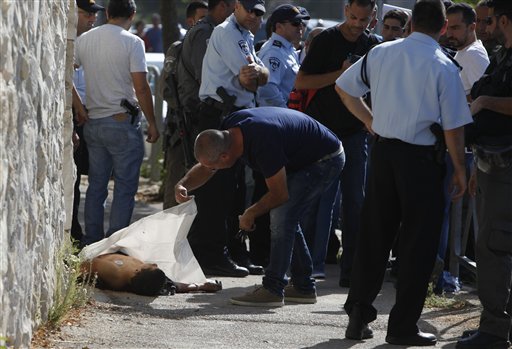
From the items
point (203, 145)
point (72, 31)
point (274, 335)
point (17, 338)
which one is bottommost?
point (274, 335)

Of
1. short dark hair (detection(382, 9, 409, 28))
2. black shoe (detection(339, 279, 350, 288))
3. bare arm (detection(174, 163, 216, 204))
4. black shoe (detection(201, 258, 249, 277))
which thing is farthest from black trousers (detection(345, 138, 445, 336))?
short dark hair (detection(382, 9, 409, 28))

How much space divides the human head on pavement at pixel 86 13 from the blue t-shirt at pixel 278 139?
280 centimetres

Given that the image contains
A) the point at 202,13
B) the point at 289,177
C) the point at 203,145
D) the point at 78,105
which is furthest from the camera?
the point at 202,13

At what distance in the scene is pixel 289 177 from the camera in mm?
7246

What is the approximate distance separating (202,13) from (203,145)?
3.76m

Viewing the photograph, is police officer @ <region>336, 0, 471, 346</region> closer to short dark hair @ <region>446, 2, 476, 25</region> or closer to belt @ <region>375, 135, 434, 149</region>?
belt @ <region>375, 135, 434, 149</region>

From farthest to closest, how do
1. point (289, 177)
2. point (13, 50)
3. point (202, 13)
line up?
point (202, 13) < point (289, 177) < point (13, 50)

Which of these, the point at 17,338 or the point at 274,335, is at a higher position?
the point at 17,338

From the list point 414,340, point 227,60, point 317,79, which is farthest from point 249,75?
point 414,340

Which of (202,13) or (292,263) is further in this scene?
(202,13)

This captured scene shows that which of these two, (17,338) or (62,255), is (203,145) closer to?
(62,255)

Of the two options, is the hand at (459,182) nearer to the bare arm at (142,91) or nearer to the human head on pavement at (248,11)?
the human head on pavement at (248,11)

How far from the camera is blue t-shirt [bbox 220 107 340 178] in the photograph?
22.2 feet

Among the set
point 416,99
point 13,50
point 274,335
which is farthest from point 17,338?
point 416,99
